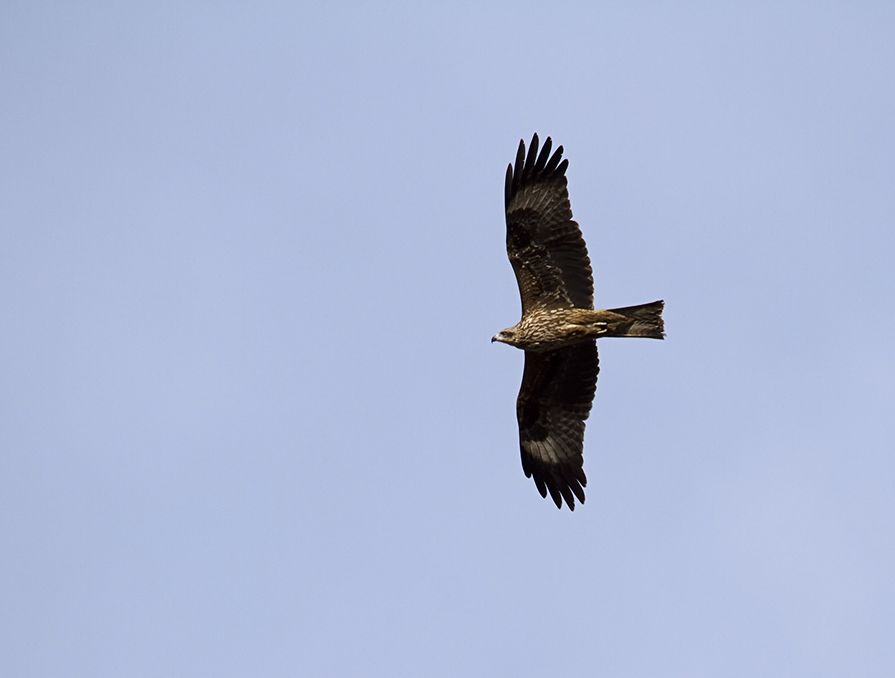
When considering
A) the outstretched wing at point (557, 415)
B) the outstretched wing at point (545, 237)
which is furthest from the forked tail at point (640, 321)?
the outstretched wing at point (557, 415)

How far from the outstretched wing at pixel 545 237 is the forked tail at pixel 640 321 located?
48 centimetres

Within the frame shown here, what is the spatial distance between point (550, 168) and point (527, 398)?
3159mm

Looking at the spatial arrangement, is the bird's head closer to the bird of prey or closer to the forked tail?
the bird of prey

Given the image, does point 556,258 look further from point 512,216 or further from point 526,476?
point 526,476

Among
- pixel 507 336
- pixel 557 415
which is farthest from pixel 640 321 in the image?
pixel 557 415

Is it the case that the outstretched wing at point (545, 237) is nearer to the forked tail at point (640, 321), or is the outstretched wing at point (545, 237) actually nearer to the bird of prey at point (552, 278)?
the bird of prey at point (552, 278)

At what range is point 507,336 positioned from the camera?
17.5m

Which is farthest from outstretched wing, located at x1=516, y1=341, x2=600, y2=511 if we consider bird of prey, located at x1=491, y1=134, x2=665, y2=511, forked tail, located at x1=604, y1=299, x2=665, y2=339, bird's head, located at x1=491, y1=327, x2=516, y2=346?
forked tail, located at x1=604, y1=299, x2=665, y2=339

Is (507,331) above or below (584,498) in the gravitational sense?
above

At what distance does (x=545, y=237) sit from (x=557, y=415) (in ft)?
8.79

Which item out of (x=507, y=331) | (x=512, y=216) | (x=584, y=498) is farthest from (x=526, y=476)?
(x=512, y=216)

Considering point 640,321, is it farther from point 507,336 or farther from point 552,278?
point 507,336

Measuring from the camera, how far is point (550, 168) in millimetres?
17531

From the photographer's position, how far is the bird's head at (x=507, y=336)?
1752 cm
